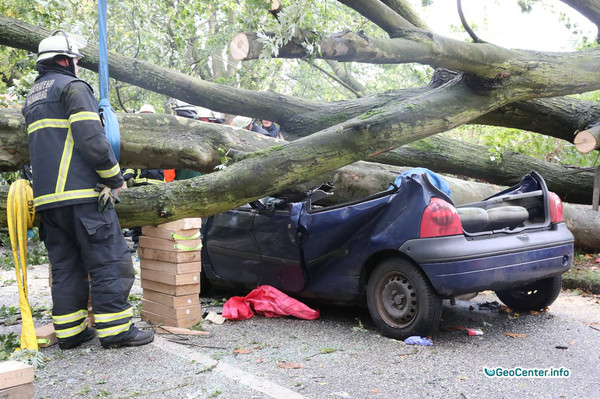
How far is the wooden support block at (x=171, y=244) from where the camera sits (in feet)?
14.7

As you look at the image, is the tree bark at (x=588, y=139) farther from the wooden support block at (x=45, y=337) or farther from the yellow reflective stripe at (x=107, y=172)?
the wooden support block at (x=45, y=337)

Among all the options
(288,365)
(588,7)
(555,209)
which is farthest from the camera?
(588,7)

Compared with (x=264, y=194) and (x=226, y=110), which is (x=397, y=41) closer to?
(x=264, y=194)

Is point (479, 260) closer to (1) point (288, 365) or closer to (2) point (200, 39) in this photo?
(1) point (288, 365)

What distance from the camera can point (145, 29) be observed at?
32.7ft

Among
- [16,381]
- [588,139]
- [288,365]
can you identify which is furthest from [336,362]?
[588,139]

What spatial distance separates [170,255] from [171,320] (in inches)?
20.9

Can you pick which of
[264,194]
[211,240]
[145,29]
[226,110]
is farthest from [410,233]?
[145,29]

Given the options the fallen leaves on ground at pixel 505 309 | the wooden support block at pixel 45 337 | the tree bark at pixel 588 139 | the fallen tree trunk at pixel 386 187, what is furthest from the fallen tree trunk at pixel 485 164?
the wooden support block at pixel 45 337

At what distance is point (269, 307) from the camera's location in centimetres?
495

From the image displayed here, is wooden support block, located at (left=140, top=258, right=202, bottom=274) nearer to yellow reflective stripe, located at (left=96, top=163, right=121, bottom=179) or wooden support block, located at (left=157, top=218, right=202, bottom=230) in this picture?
wooden support block, located at (left=157, top=218, right=202, bottom=230)

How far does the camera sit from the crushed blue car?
404 centimetres

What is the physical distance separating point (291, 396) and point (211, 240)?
2.65 meters

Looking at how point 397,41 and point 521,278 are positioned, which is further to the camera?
point 397,41
